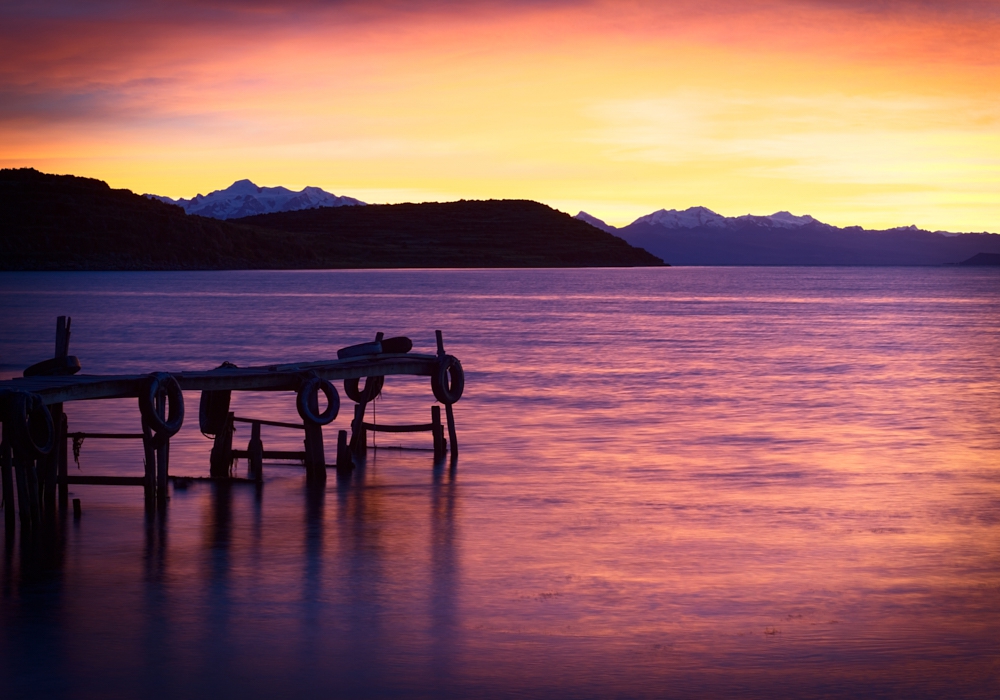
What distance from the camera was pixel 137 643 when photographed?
35.7ft

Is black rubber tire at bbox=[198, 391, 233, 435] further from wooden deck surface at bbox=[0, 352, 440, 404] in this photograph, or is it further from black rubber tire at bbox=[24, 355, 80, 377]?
black rubber tire at bbox=[24, 355, 80, 377]

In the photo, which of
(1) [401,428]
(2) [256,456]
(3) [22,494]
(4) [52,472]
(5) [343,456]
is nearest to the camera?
(3) [22,494]

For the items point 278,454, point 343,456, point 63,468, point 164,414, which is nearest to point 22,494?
point 63,468

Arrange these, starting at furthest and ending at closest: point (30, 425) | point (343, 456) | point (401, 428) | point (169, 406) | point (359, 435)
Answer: point (401, 428)
point (359, 435)
point (343, 456)
point (169, 406)
point (30, 425)

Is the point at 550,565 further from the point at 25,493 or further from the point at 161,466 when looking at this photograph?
the point at 25,493

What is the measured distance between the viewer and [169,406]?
16.7 meters

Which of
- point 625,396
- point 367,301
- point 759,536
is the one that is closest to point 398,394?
point 625,396

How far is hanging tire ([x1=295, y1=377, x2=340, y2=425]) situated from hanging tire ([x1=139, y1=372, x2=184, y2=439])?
87.0 inches

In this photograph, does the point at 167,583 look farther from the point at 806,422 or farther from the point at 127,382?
the point at 806,422

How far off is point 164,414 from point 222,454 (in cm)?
237

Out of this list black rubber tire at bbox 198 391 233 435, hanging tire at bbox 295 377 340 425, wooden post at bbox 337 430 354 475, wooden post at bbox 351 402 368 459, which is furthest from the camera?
wooden post at bbox 351 402 368 459

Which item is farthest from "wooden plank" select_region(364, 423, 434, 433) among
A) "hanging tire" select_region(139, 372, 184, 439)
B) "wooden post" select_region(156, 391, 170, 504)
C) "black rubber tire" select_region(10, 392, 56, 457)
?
"black rubber tire" select_region(10, 392, 56, 457)

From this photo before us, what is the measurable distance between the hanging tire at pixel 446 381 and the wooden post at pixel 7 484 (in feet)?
27.4

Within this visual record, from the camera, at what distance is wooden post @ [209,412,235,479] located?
1934 cm
